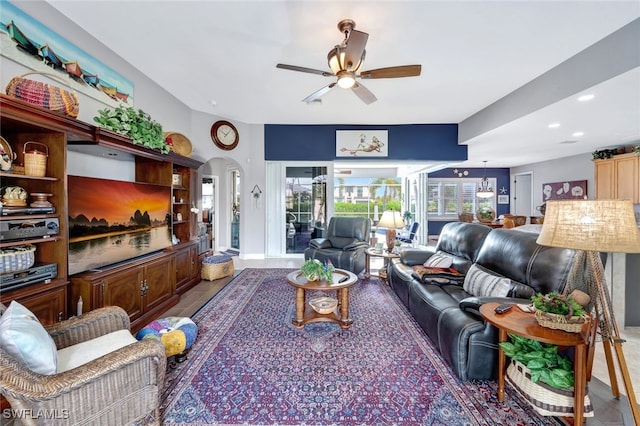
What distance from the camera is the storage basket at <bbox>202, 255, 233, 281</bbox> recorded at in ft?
14.4

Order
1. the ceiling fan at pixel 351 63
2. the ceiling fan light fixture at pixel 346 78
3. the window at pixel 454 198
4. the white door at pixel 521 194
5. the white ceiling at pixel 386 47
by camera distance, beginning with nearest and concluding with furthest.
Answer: the ceiling fan at pixel 351 63 < the white ceiling at pixel 386 47 < the ceiling fan light fixture at pixel 346 78 < the white door at pixel 521 194 < the window at pixel 454 198

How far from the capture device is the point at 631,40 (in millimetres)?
2340

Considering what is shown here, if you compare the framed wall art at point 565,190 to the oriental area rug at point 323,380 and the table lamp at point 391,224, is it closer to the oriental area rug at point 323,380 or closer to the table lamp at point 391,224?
the table lamp at point 391,224

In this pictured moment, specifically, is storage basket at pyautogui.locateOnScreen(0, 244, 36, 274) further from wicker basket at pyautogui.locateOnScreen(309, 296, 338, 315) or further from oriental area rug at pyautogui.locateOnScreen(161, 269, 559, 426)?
wicker basket at pyautogui.locateOnScreen(309, 296, 338, 315)

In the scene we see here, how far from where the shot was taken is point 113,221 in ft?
8.61

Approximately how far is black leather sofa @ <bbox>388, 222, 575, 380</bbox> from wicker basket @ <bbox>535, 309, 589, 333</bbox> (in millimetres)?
397

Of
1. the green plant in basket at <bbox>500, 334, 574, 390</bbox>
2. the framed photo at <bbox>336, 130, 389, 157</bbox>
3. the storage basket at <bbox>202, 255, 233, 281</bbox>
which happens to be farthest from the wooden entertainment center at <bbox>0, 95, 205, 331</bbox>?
the framed photo at <bbox>336, 130, 389, 157</bbox>

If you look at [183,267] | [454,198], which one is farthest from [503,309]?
[454,198]

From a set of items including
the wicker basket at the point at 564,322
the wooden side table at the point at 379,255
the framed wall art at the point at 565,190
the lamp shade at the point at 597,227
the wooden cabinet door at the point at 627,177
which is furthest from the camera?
the framed wall art at the point at 565,190

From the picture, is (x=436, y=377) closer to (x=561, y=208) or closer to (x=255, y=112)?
(x=561, y=208)

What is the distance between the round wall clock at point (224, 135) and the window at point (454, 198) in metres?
6.95

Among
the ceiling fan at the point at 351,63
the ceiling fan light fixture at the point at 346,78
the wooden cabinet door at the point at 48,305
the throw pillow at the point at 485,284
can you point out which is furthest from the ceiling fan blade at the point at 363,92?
the wooden cabinet door at the point at 48,305

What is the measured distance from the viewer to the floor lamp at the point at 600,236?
54.1 inches

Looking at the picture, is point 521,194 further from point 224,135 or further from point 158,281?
point 158,281
